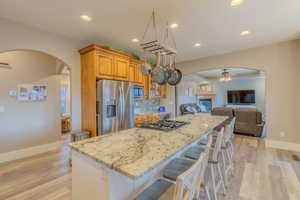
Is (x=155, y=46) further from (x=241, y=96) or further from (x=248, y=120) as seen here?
(x=241, y=96)

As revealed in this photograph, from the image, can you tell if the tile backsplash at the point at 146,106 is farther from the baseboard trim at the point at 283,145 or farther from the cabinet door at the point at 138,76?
the baseboard trim at the point at 283,145

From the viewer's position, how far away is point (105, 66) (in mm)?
3168

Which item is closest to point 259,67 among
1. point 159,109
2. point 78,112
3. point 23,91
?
point 159,109

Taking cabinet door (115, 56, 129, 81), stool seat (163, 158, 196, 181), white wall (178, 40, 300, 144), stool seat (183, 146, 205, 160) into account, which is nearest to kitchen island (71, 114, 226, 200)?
stool seat (163, 158, 196, 181)

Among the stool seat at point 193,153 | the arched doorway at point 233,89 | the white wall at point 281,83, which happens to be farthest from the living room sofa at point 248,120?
the stool seat at point 193,153

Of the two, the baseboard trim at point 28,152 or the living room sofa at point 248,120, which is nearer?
the baseboard trim at point 28,152

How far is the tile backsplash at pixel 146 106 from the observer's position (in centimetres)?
495

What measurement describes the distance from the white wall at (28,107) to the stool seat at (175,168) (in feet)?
12.2

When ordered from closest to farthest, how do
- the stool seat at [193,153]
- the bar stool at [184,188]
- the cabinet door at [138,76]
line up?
1. the bar stool at [184,188]
2. the stool seat at [193,153]
3. the cabinet door at [138,76]

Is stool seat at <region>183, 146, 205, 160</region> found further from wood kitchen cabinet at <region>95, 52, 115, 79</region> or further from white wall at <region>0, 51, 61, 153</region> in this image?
white wall at <region>0, 51, 61, 153</region>

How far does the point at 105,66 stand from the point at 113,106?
0.93m

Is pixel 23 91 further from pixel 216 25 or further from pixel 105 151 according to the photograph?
pixel 216 25

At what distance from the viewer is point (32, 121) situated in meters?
3.53

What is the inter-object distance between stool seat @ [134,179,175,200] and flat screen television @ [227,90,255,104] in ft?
32.9
